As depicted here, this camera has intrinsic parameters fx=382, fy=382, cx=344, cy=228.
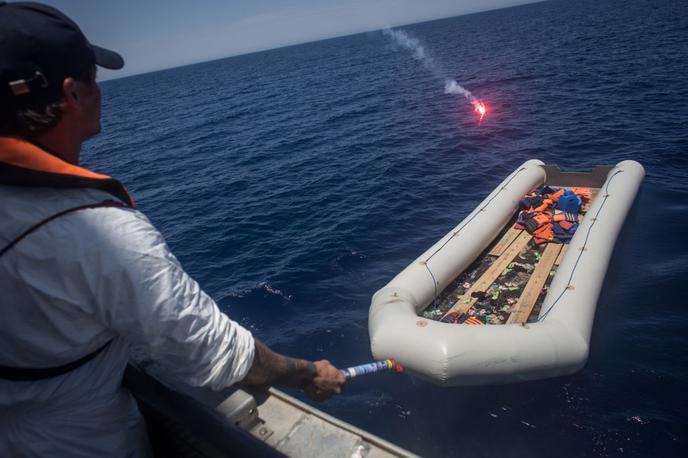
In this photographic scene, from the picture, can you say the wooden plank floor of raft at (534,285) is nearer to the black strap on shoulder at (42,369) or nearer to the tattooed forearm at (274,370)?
the tattooed forearm at (274,370)

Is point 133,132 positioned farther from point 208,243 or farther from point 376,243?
point 376,243

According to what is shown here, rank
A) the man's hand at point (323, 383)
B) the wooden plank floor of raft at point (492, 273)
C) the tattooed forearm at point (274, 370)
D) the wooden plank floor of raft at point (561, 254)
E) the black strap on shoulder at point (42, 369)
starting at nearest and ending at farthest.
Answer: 1. the black strap on shoulder at point (42, 369)
2. the tattooed forearm at point (274, 370)
3. the man's hand at point (323, 383)
4. the wooden plank floor of raft at point (492, 273)
5. the wooden plank floor of raft at point (561, 254)

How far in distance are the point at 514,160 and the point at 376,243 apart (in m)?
6.77

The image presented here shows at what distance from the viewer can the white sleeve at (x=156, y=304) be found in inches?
44.6

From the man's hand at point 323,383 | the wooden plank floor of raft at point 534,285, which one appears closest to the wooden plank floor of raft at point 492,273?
the wooden plank floor of raft at point 534,285

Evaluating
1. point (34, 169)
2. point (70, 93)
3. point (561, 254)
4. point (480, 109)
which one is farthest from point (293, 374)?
point (480, 109)

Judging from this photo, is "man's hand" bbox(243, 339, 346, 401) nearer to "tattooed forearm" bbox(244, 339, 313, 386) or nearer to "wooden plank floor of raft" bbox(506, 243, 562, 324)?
"tattooed forearm" bbox(244, 339, 313, 386)

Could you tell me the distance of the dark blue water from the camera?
479cm

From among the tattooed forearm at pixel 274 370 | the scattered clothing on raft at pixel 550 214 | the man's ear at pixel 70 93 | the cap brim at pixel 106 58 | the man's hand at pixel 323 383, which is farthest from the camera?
the scattered clothing on raft at pixel 550 214

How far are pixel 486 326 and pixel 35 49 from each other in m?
4.90

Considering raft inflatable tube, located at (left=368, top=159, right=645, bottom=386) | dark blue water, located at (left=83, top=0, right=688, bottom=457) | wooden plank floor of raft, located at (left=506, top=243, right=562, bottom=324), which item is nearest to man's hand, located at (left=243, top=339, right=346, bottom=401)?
raft inflatable tube, located at (left=368, top=159, right=645, bottom=386)

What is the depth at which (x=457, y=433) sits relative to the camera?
15.3 feet

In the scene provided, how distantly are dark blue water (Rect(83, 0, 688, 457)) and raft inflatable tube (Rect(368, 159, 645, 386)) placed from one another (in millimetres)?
725

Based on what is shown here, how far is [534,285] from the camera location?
6152mm
